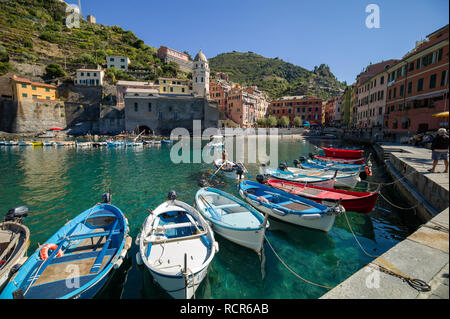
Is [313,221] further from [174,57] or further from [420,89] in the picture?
[174,57]

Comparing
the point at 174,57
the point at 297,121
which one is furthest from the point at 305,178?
the point at 174,57

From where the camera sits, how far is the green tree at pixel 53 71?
6041 cm

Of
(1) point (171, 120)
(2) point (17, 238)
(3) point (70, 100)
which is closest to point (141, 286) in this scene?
(2) point (17, 238)

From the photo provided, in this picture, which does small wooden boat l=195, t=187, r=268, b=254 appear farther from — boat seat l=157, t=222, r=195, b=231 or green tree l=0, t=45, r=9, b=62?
green tree l=0, t=45, r=9, b=62

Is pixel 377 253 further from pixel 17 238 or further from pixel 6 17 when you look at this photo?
pixel 6 17

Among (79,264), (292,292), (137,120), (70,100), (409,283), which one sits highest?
(70,100)

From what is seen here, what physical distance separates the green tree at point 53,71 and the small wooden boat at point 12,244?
244 feet

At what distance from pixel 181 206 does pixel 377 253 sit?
A: 729 centimetres

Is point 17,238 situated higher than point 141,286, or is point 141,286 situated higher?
point 17,238

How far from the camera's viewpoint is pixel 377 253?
23.6 ft

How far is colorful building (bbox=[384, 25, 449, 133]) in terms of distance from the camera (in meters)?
20.7

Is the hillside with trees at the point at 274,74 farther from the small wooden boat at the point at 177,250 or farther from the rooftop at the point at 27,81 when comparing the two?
the small wooden boat at the point at 177,250

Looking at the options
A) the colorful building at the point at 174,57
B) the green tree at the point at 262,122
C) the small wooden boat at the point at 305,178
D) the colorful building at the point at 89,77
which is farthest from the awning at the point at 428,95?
the colorful building at the point at 174,57

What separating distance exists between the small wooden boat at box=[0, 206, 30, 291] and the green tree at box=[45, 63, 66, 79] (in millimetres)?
74423
